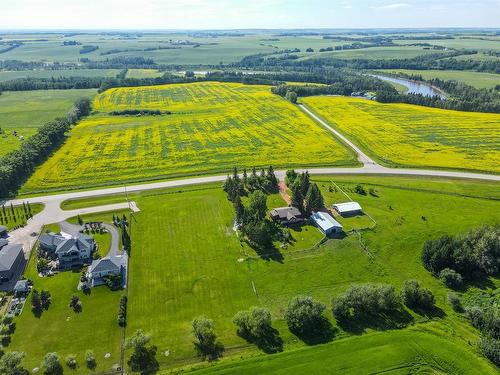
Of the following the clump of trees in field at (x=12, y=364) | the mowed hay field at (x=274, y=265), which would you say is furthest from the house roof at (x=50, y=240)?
the clump of trees in field at (x=12, y=364)

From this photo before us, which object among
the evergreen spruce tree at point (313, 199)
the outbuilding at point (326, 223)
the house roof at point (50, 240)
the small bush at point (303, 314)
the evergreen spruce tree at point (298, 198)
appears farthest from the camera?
the evergreen spruce tree at point (298, 198)

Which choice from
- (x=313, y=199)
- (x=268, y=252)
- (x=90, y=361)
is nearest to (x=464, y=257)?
(x=313, y=199)

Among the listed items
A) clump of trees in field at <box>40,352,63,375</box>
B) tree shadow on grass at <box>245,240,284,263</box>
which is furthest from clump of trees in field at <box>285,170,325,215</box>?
clump of trees in field at <box>40,352,63,375</box>

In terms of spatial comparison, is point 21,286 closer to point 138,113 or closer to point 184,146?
point 184,146

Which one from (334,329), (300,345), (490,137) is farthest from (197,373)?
(490,137)

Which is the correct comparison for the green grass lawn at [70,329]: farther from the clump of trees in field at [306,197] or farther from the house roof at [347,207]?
the house roof at [347,207]

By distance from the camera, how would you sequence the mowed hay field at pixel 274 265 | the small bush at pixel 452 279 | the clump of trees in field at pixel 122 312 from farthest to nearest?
the small bush at pixel 452 279 → the clump of trees in field at pixel 122 312 → the mowed hay field at pixel 274 265

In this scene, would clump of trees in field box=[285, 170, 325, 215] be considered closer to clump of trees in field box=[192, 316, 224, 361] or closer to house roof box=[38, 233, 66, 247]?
clump of trees in field box=[192, 316, 224, 361]
